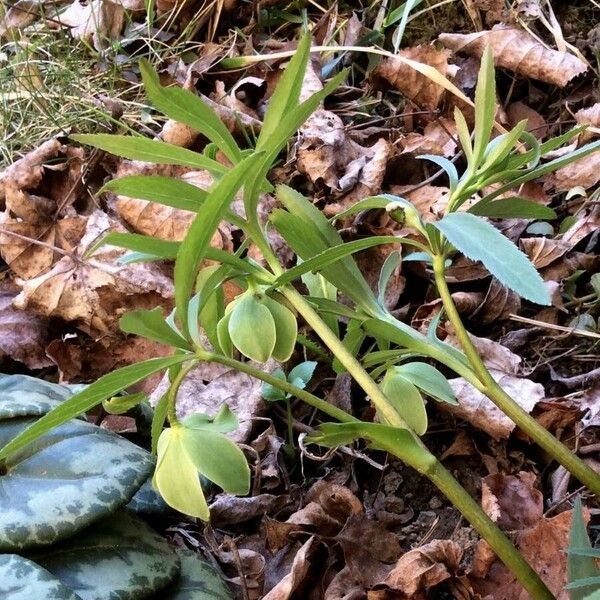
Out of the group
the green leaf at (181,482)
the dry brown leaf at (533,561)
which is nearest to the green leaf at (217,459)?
the green leaf at (181,482)

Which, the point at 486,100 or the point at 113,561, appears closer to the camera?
the point at 486,100

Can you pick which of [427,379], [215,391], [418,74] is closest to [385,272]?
[427,379]

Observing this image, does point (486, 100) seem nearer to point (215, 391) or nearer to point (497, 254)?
point (497, 254)

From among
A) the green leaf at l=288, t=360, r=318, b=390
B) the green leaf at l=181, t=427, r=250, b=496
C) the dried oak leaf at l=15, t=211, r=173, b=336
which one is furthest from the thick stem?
the dried oak leaf at l=15, t=211, r=173, b=336

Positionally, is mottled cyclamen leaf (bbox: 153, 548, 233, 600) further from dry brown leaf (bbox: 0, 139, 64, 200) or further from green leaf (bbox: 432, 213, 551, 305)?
dry brown leaf (bbox: 0, 139, 64, 200)

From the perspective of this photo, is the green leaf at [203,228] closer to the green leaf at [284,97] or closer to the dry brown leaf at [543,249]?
the green leaf at [284,97]

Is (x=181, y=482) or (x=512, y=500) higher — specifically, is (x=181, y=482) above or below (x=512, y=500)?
above

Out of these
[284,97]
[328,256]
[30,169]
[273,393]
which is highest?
[284,97]

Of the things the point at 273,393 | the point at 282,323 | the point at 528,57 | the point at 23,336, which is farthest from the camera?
the point at 528,57
